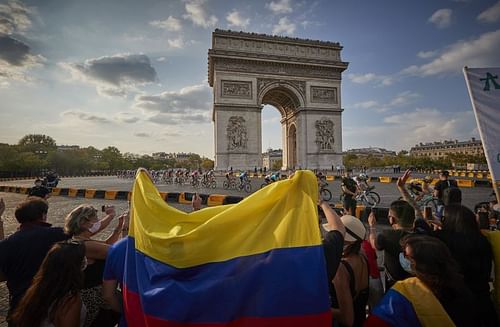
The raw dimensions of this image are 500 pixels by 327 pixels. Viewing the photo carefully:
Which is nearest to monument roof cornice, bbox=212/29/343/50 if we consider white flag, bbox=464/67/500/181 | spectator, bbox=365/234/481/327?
white flag, bbox=464/67/500/181

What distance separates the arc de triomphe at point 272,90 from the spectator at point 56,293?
28.2m

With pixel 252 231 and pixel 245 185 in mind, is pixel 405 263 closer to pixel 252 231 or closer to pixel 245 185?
pixel 252 231

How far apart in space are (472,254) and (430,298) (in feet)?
3.03

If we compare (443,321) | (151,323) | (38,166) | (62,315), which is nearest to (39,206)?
(62,315)

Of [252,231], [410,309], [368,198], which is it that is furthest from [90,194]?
[410,309]

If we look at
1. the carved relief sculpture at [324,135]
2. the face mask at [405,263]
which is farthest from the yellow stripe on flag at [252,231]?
the carved relief sculpture at [324,135]

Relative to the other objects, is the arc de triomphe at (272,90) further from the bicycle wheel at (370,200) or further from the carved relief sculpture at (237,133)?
the bicycle wheel at (370,200)

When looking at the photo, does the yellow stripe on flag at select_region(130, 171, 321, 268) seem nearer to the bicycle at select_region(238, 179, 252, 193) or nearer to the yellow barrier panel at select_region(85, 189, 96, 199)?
the bicycle at select_region(238, 179, 252, 193)

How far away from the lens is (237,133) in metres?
30.3

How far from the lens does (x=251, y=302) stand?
4.45 ft

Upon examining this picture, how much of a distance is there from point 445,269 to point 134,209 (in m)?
1.84

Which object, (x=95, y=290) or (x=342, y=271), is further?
(x=95, y=290)

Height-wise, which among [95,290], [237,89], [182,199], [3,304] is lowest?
[3,304]

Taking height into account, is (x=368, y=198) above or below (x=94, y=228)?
below
